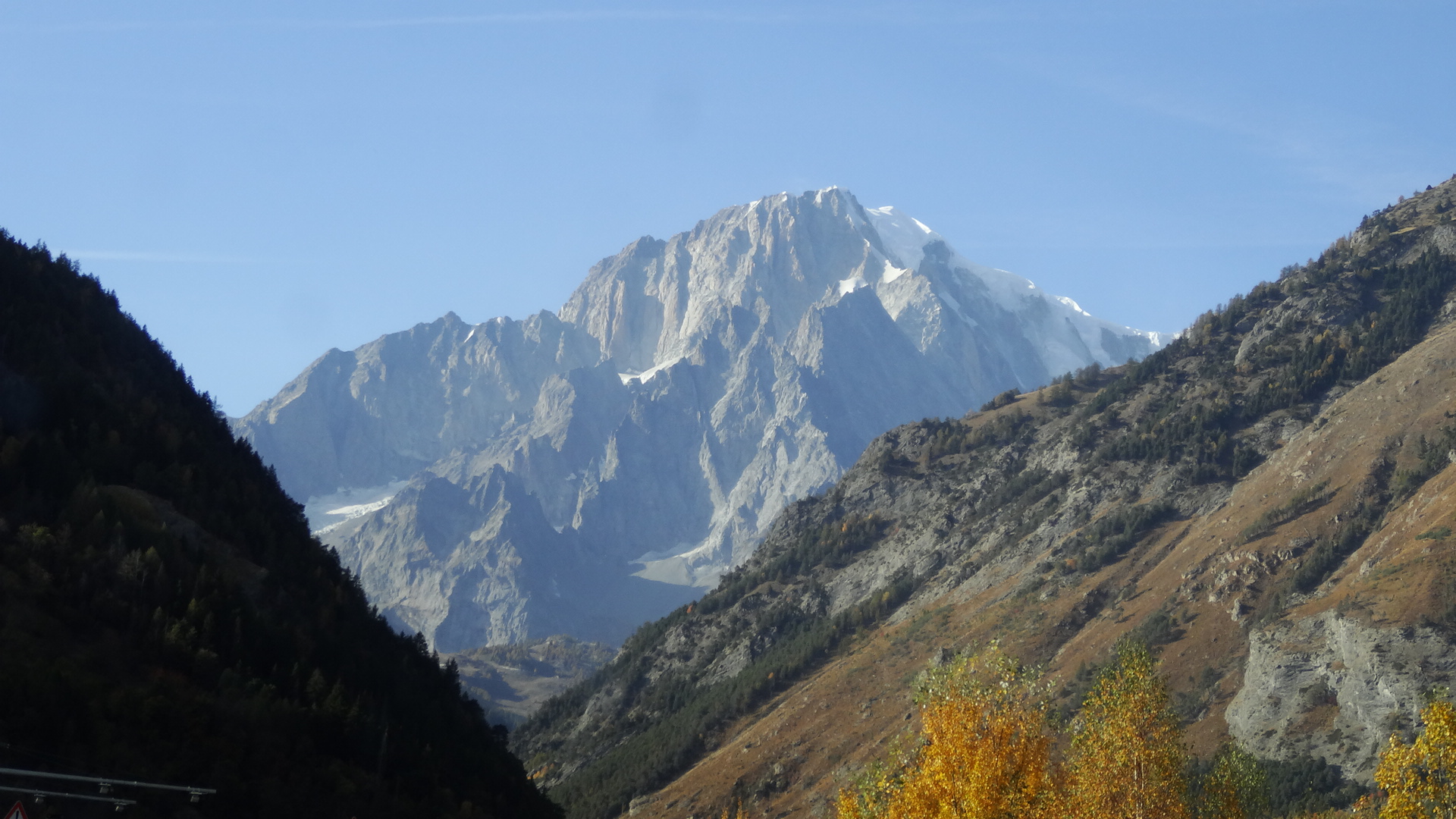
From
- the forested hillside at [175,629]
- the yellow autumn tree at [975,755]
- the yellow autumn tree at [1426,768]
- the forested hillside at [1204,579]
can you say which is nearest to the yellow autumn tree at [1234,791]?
the yellow autumn tree at [975,755]

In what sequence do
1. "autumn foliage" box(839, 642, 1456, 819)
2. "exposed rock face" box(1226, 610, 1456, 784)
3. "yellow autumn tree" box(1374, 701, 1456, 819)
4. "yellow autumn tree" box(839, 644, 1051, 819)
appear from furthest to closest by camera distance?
"exposed rock face" box(1226, 610, 1456, 784), "yellow autumn tree" box(839, 644, 1051, 819), "autumn foliage" box(839, 642, 1456, 819), "yellow autumn tree" box(1374, 701, 1456, 819)

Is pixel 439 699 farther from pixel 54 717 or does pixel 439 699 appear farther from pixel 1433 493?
pixel 1433 493

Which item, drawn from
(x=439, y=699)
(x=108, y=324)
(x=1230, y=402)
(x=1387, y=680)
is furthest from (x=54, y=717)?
(x=1230, y=402)

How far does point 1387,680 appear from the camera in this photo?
79.6 metres

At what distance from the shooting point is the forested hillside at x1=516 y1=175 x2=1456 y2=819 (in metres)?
87.5

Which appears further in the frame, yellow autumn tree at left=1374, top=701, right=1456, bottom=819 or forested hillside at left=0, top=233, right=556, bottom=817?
forested hillside at left=0, top=233, right=556, bottom=817

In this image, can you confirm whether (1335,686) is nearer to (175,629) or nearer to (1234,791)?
(1234,791)

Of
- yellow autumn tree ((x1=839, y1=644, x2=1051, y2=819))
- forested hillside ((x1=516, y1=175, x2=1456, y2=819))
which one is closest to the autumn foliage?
yellow autumn tree ((x1=839, y1=644, x2=1051, y2=819))

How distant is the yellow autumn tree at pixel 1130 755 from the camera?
4384 centimetres

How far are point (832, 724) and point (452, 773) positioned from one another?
Answer: 79014 millimetres

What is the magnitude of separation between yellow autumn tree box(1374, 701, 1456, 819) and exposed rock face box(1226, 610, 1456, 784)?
46.0 meters

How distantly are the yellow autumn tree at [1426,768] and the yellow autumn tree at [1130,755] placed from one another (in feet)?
34.9

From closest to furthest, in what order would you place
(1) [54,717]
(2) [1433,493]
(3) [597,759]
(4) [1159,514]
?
(1) [54,717] → (2) [1433,493] → (4) [1159,514] → (3) [597,759]

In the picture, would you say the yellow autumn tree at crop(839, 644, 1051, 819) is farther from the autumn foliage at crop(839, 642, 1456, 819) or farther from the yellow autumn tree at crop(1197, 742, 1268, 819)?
the yellow autumn tree at crop(1197, 742, 1268, 819)
